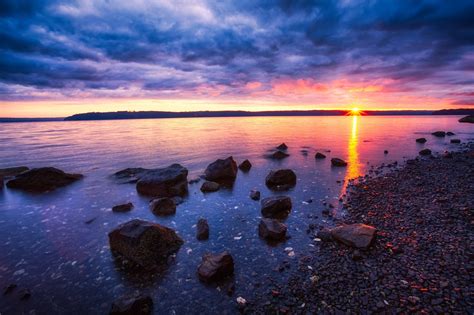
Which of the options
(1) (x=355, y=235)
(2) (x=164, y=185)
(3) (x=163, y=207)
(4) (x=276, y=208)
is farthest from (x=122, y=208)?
(1) (x=355, y=235)

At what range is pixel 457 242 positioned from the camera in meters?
9.67

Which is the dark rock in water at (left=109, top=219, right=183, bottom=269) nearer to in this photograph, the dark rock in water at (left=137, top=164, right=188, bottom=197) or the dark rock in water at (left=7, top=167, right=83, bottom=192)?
the dark rock in water at (left=137, top=164, right=188, bottom=197)

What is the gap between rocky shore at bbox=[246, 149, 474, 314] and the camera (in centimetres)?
717

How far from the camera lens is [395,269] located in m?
8.55

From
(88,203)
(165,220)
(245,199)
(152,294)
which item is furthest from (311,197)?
(88,203)

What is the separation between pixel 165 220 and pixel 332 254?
30.2 ft

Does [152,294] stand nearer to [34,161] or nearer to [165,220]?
[165,220]

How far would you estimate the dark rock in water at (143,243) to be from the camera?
10.1 m

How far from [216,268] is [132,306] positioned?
9.38 feet

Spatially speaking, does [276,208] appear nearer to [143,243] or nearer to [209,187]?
[209,187]

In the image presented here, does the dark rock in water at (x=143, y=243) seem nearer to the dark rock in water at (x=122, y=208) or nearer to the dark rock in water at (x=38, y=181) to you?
the dark rock in water at (x=122, y=208)

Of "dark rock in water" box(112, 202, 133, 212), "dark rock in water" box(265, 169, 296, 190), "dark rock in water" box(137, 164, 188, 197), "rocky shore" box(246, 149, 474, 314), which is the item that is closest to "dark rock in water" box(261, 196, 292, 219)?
"rocky shore" box(246, 149, 474, 314)

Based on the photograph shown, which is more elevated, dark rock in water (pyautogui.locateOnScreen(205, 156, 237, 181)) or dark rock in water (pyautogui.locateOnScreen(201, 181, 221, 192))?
dark rock in water (pyautogui.locateOnScreen(205, 156, 237, 181))

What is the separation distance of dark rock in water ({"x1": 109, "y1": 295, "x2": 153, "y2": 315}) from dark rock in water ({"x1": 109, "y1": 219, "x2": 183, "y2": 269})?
2270 millimetres
